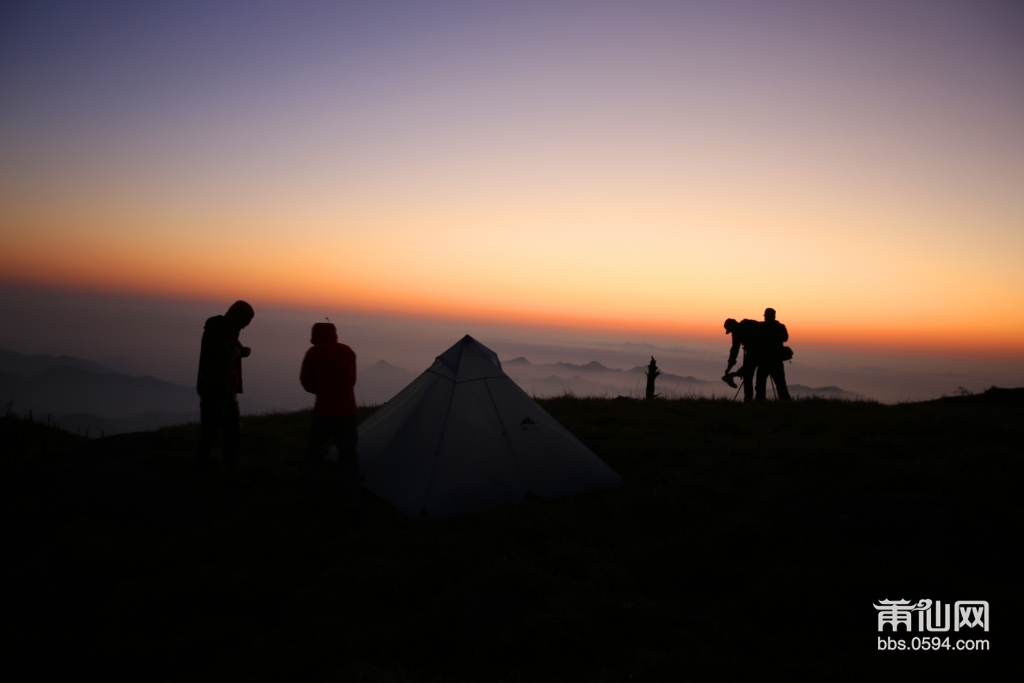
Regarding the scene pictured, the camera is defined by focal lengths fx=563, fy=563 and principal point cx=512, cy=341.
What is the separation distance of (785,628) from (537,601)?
2.02 metres

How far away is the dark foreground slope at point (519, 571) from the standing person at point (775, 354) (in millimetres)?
6369

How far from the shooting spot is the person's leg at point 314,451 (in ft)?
24.2

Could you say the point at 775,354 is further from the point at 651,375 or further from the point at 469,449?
the point at 469,449

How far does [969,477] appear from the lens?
7.22 meters

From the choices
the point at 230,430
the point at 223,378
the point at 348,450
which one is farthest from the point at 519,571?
the point at 223,378

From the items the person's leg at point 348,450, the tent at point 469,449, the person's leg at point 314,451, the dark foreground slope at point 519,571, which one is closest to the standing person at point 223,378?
the dark foreground slope at point 519,571

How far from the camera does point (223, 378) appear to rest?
25.1 feet

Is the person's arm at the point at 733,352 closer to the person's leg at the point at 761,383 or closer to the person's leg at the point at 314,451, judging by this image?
the person's leg at the point at 761,383

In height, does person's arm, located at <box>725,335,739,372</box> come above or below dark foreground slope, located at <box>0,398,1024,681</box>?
above

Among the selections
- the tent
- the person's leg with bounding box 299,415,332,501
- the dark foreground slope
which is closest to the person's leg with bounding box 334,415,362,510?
the person's leg with bounding box 299,415,332,501

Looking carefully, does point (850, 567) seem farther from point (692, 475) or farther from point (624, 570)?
point (692, 475)

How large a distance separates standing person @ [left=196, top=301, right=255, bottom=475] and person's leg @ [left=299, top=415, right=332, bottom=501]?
1.17 m

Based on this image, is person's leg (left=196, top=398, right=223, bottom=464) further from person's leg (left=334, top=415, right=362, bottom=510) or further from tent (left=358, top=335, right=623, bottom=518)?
tent (left=358, top=335, right=623, bottom=518)

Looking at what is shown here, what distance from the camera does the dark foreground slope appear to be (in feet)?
13.6
